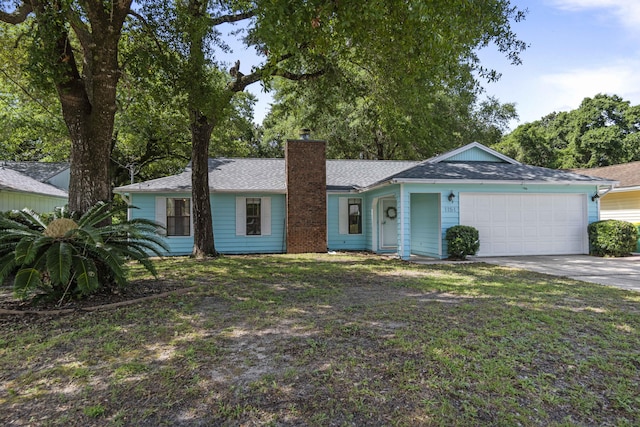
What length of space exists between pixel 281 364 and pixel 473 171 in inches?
423

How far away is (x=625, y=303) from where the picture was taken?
5.75 m

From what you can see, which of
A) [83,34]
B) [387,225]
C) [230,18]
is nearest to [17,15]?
[83,34]

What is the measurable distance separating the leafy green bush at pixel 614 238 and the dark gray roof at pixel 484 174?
52.8 inches

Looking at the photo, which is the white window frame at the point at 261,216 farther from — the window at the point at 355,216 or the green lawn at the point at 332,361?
the green lawn at the point at 332,361

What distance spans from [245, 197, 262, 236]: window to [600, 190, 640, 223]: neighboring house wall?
40.6 ft

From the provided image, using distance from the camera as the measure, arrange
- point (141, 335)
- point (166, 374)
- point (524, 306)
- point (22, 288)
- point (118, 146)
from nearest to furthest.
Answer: point (166, 374), point (141, 335), point (22, 288), point (524, 306), point (118, 146)

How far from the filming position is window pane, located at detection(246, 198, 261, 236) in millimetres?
14531

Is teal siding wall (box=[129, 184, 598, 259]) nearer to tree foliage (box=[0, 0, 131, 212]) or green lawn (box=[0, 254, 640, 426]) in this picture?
green lawn (box=[0, 254, 640, 426])

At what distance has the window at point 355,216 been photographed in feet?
50.3

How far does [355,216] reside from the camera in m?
15.4

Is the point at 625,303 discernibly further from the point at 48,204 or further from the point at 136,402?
the point at 48,204

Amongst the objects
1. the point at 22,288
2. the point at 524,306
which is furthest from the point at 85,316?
the point at 524,306

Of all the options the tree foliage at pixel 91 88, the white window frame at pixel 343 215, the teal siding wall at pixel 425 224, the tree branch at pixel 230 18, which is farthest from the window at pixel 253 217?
the tree foliage at pixel 91 88

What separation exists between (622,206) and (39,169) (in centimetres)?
2696
